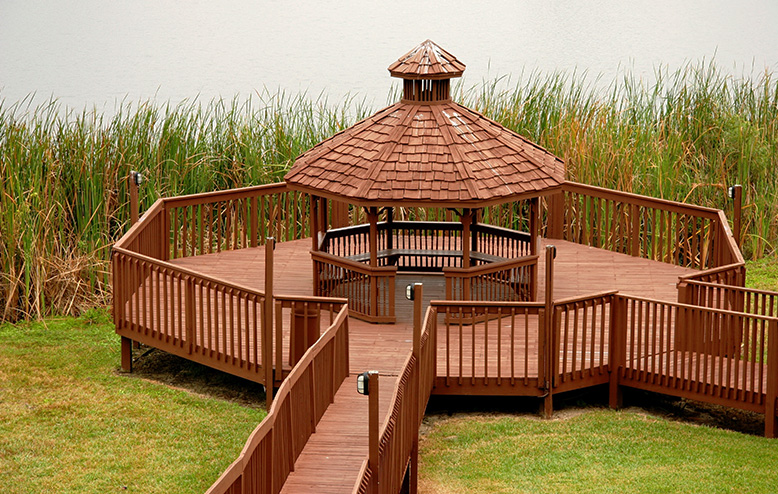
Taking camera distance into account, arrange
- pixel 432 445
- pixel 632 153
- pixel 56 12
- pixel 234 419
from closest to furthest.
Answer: pixel 432 445 → pixel 234 419 → pixel 632 153 → pixel 56 12

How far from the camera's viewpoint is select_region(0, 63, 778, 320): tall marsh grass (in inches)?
604

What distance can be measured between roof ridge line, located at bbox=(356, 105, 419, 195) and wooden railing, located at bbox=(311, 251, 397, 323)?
2.89 ft

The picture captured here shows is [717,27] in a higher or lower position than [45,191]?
higher

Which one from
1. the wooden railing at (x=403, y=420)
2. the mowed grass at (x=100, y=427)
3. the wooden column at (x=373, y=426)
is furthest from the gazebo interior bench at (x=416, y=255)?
the wooden column at (x=373, y=426)

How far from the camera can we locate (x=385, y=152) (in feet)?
42.2

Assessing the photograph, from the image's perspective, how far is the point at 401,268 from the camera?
14750mm

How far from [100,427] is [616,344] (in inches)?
203

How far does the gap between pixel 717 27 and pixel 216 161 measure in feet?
96.9

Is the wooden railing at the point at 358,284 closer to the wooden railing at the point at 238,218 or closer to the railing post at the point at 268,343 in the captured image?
the railing post at the point at 268,343

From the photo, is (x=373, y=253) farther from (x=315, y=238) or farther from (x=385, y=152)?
(x=385, y=152)

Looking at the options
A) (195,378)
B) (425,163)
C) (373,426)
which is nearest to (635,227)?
(425,163)

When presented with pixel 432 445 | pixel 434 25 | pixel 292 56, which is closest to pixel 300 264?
pixel 432 445

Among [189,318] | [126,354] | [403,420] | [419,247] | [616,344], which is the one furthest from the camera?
[419,247]

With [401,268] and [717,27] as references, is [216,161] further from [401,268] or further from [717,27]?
[717,27]
